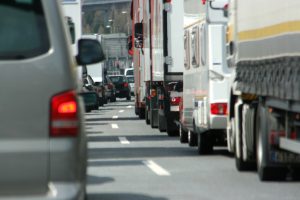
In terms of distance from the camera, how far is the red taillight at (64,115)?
8.26m

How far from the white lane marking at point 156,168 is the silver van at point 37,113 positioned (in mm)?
9153

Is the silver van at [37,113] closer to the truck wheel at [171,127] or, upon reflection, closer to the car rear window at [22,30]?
the car rear window at [22,30]

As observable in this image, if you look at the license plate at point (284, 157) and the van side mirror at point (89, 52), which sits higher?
the van side mirror at point (89, 52)

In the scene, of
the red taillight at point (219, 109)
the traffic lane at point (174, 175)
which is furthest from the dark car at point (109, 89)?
the red taillight at point (219, 109)

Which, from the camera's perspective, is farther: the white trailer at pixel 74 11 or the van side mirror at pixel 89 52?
the white trailer at pixel 74 11

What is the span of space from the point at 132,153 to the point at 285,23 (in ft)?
30.5

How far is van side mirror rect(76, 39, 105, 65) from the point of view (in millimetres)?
9734

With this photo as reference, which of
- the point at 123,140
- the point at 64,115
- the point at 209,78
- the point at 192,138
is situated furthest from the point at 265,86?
the point at 123,140

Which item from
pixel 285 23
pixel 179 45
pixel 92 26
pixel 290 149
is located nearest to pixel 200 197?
pixel 290 149

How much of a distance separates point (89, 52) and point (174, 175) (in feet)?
25.0

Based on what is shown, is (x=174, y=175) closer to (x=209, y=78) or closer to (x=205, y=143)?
(x=209, y=78)

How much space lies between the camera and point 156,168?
1858cm

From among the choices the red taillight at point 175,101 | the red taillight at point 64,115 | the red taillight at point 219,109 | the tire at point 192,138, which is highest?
the red taillight at point 64,115

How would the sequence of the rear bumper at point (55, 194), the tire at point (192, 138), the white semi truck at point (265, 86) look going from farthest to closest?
the tire at point (192, 138), the white semi truck at point (265, 86), the rear bumper at point (55, 194)
